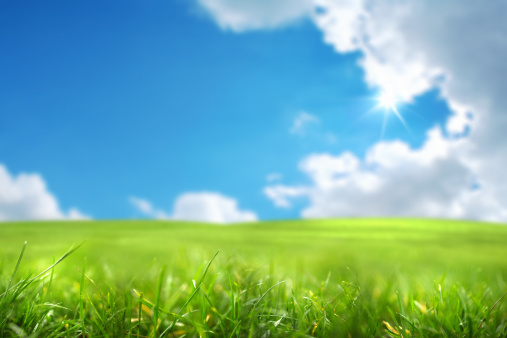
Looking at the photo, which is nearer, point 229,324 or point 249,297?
point 229,324

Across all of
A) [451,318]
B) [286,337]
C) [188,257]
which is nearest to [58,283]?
[188,257]

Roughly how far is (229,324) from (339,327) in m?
0.35

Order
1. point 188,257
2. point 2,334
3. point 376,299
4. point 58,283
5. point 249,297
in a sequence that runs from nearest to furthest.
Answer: point 2,334 < point 249,297 < point 376,299 < point 58,283 < point 188,257

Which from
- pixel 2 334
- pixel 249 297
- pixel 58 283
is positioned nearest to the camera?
pixel 2 334

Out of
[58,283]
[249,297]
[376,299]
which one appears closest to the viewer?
[249,297]

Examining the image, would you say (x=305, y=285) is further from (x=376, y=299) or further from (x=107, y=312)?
(x=107, y=312)

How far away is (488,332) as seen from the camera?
1173 mm

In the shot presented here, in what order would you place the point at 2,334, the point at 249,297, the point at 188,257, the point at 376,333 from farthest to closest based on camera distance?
the point at 188,257 < the point at 249,297 < the point at 376,333 < the point at 2,334

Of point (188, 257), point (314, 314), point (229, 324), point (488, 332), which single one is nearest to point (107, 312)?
point (229, 324)

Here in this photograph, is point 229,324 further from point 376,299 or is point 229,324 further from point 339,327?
point 376,299

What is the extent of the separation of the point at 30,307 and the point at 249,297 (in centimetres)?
70

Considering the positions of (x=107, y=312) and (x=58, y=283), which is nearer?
(x=107, y=312)

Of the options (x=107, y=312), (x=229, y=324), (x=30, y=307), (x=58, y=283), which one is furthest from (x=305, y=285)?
(x=58, y=283)

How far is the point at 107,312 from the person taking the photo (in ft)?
3.80
